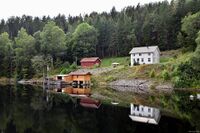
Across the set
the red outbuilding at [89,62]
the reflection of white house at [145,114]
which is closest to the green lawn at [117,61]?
the red outbuilding at [89,62]

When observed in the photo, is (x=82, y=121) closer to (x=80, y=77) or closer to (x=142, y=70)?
(x=142, y=70)

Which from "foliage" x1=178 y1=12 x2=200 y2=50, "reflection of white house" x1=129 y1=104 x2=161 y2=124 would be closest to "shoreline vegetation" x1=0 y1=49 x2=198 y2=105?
"foliage" x1=178 y1=12 x2=200 y2=50

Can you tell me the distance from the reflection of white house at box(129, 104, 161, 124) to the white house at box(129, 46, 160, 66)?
4620cm

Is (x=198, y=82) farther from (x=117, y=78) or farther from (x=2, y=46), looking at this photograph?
(x=2, y=46)

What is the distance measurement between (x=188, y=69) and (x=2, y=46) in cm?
7178

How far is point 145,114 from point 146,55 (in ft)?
172

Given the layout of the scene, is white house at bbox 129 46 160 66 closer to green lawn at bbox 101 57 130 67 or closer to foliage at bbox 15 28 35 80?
green lawn at bbox 101 57 130 67

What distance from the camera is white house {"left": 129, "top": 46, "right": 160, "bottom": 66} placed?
80.3 metres

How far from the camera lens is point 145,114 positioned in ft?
98.9

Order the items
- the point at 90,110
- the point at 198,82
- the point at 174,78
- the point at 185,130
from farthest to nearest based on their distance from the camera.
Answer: the point at 174,78
the point at 198,82
the point at 90,110
the point at 185,130

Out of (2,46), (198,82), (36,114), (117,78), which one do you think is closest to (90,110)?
(36,114)

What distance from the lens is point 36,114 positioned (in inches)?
1201

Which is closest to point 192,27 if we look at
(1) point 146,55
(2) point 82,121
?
(1) point 146,55

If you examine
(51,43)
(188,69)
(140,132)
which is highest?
(51,43)
